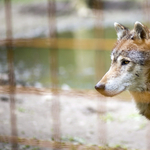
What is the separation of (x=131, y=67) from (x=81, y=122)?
7.08 feet

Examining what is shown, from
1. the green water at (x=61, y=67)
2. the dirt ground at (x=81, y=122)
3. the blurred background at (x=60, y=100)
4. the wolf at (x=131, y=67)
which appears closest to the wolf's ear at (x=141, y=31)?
the wolf at (x=131, y=67)

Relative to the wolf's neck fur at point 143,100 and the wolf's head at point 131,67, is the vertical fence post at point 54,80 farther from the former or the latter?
the wolf's neck fur at point 143,100

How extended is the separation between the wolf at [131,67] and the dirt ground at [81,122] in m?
0.86

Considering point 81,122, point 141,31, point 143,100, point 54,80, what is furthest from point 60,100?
point 141,31

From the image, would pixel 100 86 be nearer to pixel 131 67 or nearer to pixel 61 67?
pixel 131 67

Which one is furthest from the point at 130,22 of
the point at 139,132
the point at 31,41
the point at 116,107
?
the point at 31,41

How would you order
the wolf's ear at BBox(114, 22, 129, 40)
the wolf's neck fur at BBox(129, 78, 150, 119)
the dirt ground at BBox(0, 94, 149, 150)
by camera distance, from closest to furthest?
1. the wolf's neck fur at BBox(129, 78, 150, 119)
2. the wolf's ear at BBox(114, 22, 129, 40)
3. the dirt ground at BBox(0, 94, 149, 150)

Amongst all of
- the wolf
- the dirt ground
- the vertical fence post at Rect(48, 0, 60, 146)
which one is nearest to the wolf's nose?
the wolf

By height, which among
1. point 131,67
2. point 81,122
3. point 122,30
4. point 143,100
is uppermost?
point 122,30

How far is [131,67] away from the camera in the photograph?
3.16 metres

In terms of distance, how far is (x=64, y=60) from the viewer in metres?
10.3

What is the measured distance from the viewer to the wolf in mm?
3127

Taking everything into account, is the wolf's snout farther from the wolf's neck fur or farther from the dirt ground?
Result: the dirt ground

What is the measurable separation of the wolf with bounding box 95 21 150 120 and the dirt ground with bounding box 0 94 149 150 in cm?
86
